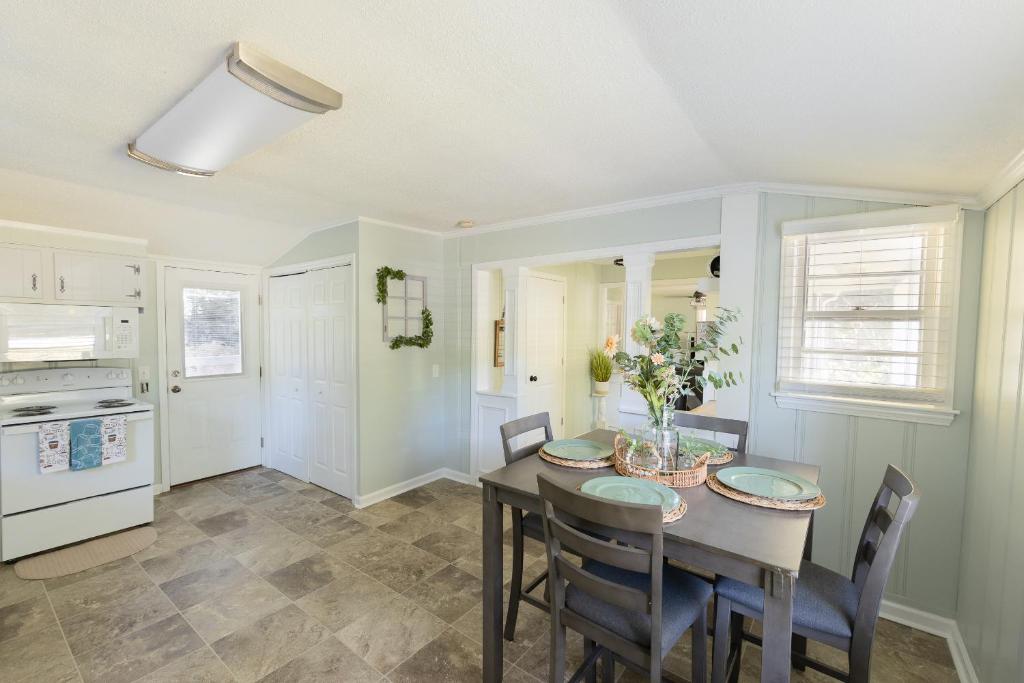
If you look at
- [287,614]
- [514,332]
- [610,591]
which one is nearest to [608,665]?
[610,591]

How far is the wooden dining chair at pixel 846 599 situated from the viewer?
142 cm

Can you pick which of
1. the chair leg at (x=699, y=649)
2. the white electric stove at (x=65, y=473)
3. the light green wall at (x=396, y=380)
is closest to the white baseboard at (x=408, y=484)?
the light green wall at (x=396, y=380)

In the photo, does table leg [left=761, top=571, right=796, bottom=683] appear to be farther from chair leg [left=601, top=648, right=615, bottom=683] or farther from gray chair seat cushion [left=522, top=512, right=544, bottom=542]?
gray chair seat cushion [left=522, top=512, right=544, bottom=542]

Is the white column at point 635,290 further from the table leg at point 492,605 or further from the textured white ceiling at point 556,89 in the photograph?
the table leg at point 492,605

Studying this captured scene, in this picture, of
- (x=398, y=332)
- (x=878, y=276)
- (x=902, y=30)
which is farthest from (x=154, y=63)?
(x=878, y=276)

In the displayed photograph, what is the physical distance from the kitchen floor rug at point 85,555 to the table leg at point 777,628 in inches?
145

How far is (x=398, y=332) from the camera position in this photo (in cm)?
395

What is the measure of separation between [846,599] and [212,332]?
500cm

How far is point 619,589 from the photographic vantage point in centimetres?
138

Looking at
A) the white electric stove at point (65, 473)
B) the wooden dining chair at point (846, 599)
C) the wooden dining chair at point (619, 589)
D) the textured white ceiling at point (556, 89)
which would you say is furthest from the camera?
the white electric stove at point (65, 473)

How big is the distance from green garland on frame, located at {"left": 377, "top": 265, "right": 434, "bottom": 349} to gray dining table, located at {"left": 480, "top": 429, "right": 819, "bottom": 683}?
7.15 feet

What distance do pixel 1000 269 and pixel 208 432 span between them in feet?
18.5

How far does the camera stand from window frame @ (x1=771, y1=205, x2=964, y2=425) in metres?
2.22

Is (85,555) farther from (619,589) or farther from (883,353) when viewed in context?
(883,353)
